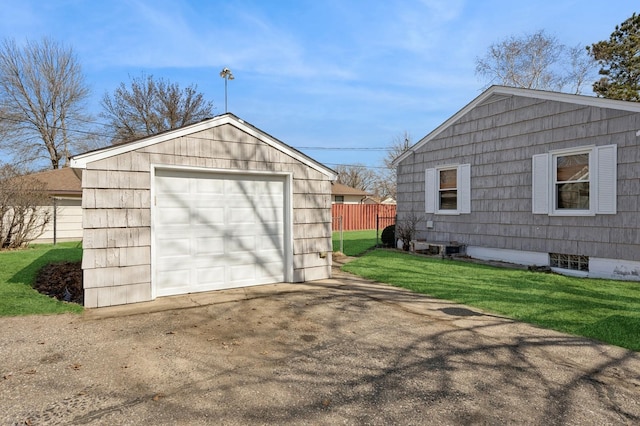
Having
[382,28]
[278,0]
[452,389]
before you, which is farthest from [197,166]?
[382,28]

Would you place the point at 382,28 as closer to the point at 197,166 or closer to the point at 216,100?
Result: the point at 197,166

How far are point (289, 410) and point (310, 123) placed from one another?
33733mm

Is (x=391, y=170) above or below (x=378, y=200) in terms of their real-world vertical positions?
above

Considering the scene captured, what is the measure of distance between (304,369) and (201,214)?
12.6 feet

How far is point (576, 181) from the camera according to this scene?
7.98 m

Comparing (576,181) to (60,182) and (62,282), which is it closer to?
(62,282)

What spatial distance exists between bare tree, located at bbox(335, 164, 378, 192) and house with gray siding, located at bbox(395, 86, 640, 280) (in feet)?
127

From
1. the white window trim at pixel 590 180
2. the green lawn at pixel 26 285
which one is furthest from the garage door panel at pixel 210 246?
the white window trim at pixel 590 180

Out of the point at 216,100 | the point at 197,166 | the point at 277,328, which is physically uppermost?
the point at 216,100

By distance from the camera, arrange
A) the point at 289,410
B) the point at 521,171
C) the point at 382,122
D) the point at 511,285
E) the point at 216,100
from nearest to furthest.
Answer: the point at 289,410 → the point at 511,285 → the point at 521,171 → the point at 216,100 → the point at 382,122

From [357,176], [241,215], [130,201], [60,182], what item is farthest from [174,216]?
[357,176]

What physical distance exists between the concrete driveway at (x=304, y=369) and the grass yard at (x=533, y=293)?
19.6 inches

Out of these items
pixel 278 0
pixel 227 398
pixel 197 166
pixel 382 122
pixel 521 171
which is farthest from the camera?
pixel 382 122

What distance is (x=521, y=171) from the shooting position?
29.3ft
